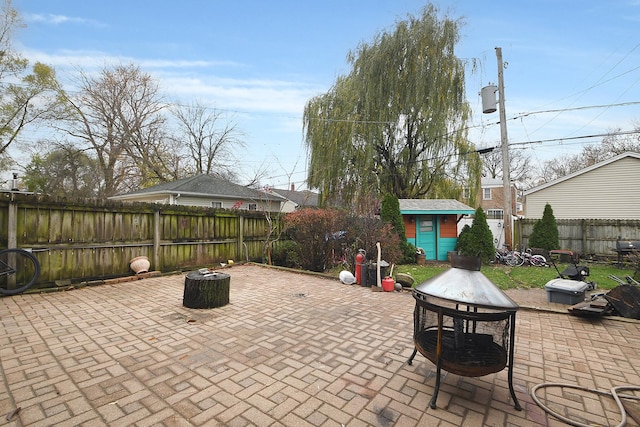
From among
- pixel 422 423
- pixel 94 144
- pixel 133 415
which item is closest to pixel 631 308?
pixel 422 423

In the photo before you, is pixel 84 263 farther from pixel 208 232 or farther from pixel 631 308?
pixel 631 308

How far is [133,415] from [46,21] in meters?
13.9

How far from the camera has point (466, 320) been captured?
236 centimetres

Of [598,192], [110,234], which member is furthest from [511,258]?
[110,234]

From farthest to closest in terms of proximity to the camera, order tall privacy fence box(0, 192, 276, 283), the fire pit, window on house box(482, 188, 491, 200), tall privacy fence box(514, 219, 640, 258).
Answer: window on house box(482, 188, 491, 200) < tall privacy fence box(514, 219, 640, 258) < tall privacy fence box(0, 192, 276, 283) < the fire pit

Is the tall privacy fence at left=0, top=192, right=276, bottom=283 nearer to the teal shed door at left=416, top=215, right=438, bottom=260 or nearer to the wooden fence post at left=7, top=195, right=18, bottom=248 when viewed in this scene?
the wooden fence post at left=7, top=195, right=18, bottom=248

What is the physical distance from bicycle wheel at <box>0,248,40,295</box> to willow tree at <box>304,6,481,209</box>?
9.84 meters

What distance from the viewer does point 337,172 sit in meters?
13.9

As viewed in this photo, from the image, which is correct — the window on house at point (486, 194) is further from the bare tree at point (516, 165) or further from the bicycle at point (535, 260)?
the bicycle at point (535, 260)

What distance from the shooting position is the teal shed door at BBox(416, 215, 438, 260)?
11305 millimetres

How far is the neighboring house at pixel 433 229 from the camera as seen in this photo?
11242 mm

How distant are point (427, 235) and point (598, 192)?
834 centimetres

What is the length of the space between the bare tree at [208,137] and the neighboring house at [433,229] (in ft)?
49.4

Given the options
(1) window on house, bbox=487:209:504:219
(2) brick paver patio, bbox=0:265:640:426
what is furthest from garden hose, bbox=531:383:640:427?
(1) window on house, bbox=487:209:504:219
